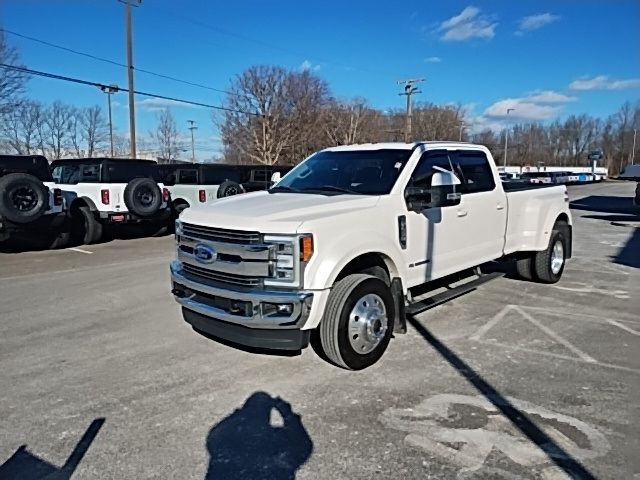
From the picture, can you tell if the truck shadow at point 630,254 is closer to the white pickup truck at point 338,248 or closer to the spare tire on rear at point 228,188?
the white pickup truck at point 338,248

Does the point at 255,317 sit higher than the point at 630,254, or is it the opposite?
the point at 255,317

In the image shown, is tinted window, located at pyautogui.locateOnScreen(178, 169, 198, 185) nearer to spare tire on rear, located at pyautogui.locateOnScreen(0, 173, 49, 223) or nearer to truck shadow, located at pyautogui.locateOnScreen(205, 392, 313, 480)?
spare tire on rear, located at pyautogui.locateOnScreen(0, 173, 49, 223)

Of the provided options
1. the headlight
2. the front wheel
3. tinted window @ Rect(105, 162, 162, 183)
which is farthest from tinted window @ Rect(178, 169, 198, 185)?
the headlight

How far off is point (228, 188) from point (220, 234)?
34.5ft

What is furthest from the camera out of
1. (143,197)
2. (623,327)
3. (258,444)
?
(143,197)

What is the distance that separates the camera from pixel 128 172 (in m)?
12.3

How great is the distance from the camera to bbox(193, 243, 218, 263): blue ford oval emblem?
13.6 feet

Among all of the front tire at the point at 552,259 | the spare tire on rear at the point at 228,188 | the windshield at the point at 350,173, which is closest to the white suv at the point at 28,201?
the spare tire on rear at the point at 228,188

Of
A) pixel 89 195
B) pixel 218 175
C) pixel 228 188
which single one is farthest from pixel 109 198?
pixel 218 175

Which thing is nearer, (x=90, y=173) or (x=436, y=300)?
(x=436, y=300)

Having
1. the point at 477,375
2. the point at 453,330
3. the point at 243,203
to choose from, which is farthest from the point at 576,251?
the point at 243,203

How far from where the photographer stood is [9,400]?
3.73 m

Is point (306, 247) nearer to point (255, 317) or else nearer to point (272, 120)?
point (255, 317)

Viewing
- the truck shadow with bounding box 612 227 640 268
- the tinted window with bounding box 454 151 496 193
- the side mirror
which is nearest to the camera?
the side mirror
